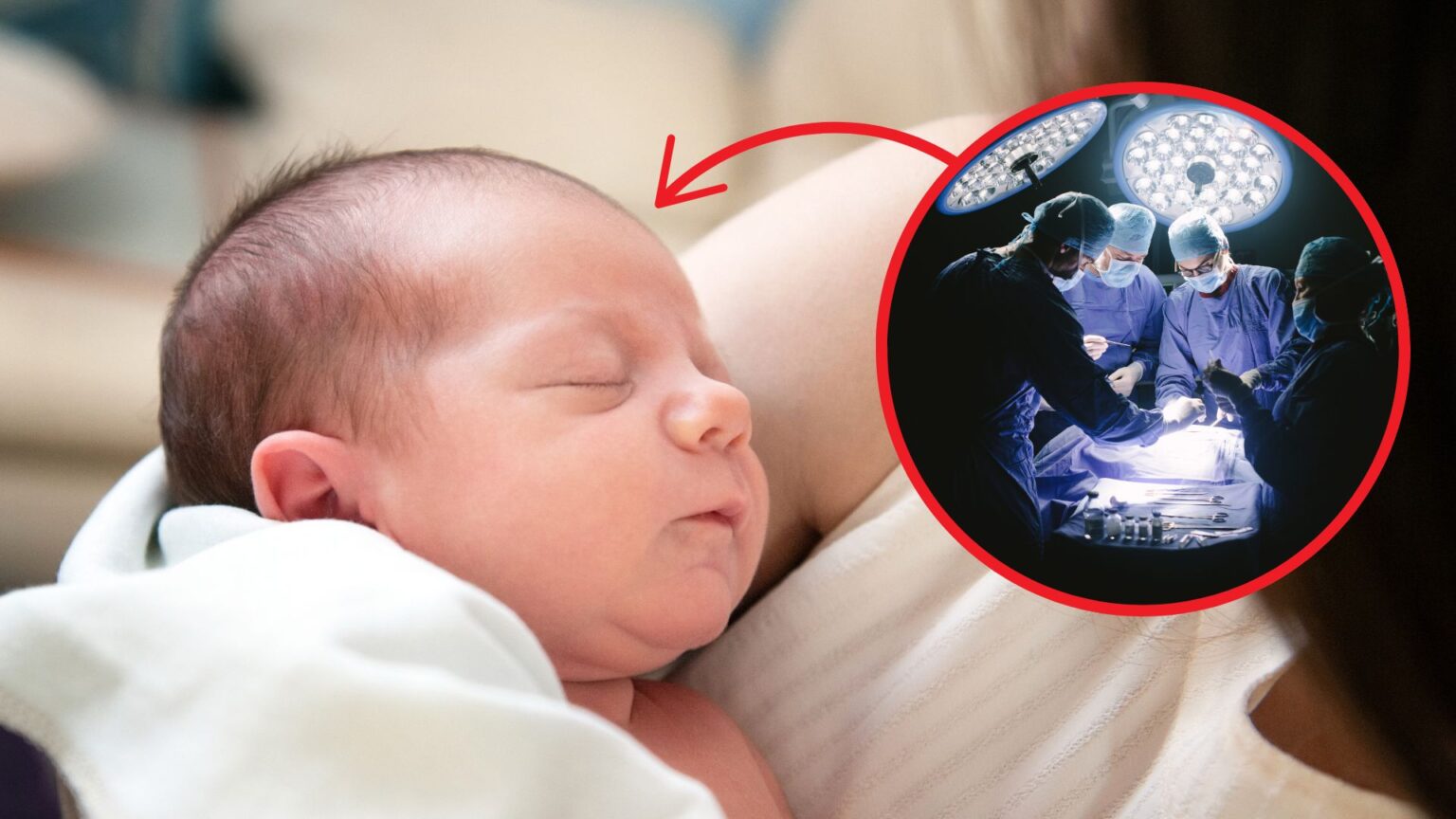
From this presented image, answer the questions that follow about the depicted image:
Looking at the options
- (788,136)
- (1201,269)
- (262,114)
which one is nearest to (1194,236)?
(1201,269)

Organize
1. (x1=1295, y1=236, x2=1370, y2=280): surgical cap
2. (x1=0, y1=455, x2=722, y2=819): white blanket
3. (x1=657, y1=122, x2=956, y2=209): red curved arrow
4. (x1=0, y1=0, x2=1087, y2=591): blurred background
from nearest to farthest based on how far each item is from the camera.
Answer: (x1=0, y1=455, x2=722, y2=819): white blanket < (x1=1295, y1=236, x2=1370, y2=280): surgical cap < (x1=657, y1=122, x2=956, y2=209): red curved arrow < (x1=0, y1=0, x2=1087, y2=591): blurred background

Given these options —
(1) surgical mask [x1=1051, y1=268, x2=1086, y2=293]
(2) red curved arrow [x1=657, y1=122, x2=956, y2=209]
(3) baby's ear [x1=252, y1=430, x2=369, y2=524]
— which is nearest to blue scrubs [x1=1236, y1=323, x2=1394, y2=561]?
(1) surgical mask [x1=1051, y1=268, x2=1086, y2=293]

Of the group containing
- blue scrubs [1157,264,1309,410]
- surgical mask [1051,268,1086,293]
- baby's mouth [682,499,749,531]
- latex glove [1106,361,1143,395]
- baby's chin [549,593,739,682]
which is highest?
surgical mask [1051,268,1086,293]

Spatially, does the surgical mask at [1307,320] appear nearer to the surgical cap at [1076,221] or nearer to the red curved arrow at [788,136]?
the surgical cap at [1076,221]

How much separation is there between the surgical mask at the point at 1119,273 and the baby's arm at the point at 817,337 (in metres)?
0.19

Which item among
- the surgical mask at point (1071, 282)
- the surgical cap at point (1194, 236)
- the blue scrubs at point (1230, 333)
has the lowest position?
the blue scrubs at point (1230, 333)

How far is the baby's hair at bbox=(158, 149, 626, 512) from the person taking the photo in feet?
2.18

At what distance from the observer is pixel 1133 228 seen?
2.06 ft

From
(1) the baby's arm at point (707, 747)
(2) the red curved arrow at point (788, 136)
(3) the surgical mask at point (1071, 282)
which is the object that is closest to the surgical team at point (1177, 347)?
(3) the surgical mask at point (1071, 282)

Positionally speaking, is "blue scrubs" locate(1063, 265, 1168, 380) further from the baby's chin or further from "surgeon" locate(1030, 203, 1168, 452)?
the baby's chin

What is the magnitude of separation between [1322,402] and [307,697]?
1.65 ft

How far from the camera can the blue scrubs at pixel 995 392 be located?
0.63 m

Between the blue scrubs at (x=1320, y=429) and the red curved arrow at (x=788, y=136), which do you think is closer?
the blue scrubs at (x=1320, y=429)

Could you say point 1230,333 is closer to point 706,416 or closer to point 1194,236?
point 1194,236
